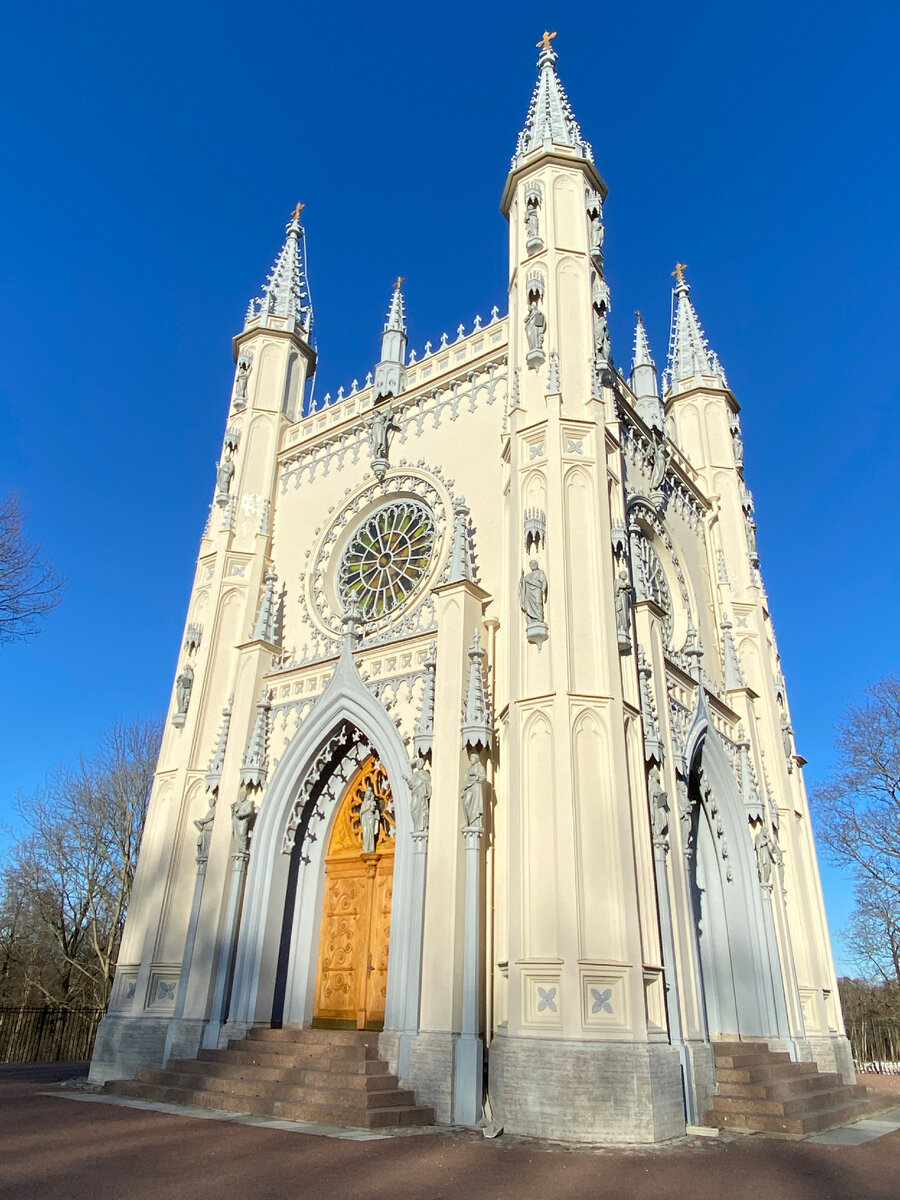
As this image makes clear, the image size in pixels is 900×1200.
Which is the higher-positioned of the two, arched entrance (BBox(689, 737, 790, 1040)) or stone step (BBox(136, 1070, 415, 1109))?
arched entrance (BBox(689, 737, 790, 1040))

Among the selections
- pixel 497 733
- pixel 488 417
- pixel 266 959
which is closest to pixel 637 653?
pixel 497 733

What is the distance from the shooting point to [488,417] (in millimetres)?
16938

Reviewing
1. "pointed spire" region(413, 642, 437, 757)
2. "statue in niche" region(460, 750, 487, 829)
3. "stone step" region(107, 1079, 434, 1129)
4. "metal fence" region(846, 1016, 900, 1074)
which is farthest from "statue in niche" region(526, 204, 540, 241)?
"metal fence" region(846, 1016, 900, 1074)

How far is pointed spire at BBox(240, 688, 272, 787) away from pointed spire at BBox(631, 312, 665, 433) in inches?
428

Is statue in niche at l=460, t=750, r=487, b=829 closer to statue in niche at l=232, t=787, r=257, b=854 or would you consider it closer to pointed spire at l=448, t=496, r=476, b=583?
pointed spire at l=448, t=496, r=476, b=583

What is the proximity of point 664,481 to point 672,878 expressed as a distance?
10.1 meters

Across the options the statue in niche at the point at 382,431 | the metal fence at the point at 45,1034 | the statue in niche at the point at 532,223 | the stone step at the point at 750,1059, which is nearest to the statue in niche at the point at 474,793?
the stone step at the point at 750,1059

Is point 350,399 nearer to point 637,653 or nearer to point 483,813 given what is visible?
point 637,653

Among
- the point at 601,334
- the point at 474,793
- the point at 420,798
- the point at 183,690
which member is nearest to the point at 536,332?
the point at 601,334

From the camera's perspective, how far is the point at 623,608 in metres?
12.9

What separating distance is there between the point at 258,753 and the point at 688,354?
17.3 meters

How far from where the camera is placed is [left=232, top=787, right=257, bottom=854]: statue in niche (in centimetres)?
1480

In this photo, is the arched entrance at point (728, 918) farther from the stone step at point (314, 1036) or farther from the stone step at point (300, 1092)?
the stone step at point (300, 1092)

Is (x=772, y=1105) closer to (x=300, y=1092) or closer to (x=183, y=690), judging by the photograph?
(x=300, y=1092)
